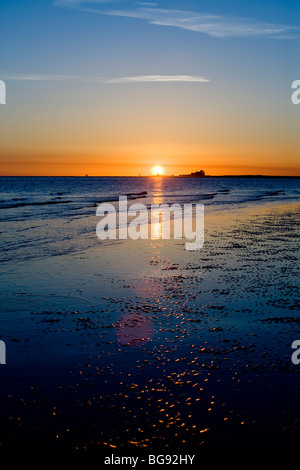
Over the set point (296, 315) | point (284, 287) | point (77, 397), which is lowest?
point (77, 397)

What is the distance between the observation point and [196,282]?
1211cm

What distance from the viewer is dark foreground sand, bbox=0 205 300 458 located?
4.98 meters

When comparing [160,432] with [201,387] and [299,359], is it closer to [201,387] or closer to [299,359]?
[201,387]

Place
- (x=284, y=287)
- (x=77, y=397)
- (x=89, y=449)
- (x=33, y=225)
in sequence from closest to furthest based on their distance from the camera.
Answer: (x=89, y=449) < (x=77, y=397) < (x=284, y=287) < (x=33, y=225)

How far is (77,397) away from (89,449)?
45.0 inches

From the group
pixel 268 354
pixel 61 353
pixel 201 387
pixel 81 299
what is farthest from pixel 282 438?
pixel 81 299

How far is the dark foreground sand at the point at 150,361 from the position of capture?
16.3ft

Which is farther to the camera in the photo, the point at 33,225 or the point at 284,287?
the point at 33,225

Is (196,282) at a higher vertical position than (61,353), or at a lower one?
higher

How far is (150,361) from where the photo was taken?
22.7 ft

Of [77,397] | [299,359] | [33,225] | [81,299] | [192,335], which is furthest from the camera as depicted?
[33,225]

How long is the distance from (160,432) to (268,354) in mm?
3037

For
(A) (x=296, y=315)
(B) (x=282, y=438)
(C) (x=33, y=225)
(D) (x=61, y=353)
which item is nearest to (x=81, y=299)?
(D) (x=61, y=353)

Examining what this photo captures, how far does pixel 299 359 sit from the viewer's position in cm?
698
